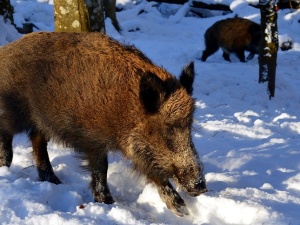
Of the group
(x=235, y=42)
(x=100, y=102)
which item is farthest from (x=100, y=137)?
(x=235, y=42)

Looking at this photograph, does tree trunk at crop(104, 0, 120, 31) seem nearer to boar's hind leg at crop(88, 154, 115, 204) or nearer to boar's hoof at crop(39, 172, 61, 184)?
boar's hoof at crop(39, 172, 61, 184)

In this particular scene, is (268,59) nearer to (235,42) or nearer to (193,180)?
(235,42)

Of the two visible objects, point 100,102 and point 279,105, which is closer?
point 100,102

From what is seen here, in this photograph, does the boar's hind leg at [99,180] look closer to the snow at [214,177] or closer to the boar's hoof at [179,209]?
the snow at [214,177]

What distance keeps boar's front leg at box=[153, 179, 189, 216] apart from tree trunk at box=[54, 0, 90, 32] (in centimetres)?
265

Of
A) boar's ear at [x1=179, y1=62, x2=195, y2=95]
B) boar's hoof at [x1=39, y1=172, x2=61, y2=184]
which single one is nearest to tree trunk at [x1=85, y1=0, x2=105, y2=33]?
boar's hoof at [x1=39, y1=172, x2=61, y2=184]

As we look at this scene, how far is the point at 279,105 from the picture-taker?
10.7 metres

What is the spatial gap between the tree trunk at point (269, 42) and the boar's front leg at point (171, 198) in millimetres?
6981

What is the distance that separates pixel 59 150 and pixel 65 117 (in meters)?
1.21

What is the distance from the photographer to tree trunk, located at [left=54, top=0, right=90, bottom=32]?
247 inches

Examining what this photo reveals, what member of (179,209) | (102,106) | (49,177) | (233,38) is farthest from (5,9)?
(233,38)

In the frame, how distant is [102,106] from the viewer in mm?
4223

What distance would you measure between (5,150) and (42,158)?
378 millimetres

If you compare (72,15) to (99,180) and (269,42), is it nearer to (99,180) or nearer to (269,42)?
(99,180)
